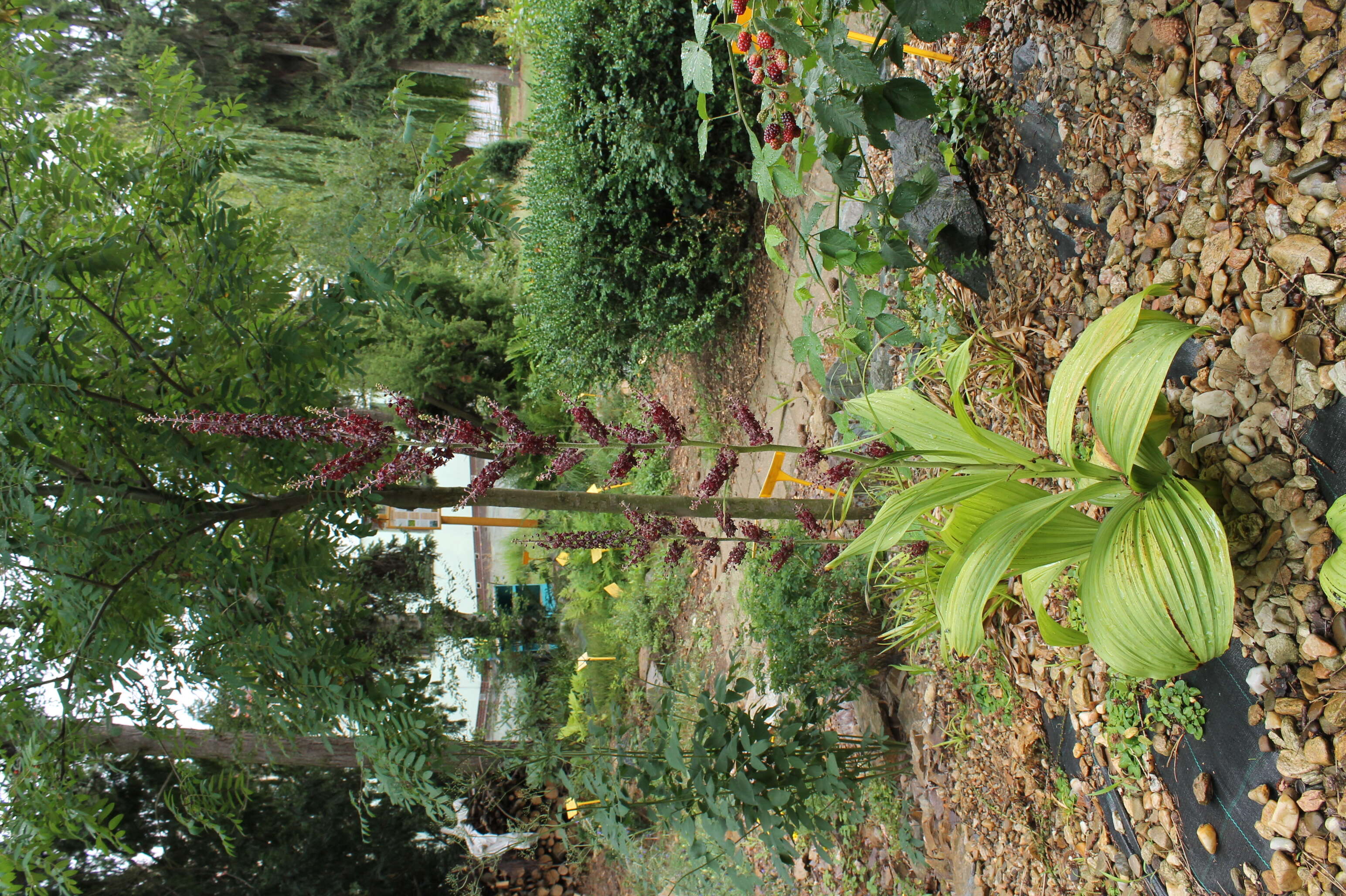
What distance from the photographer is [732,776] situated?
101 inches

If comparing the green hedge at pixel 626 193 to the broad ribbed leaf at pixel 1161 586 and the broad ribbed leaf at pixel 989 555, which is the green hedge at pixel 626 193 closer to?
the broad ribbed leaf at pixel 989 555

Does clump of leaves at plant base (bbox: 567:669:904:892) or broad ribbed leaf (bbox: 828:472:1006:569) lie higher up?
broad ribbed leaf (bbox: 828:472:1006:569)

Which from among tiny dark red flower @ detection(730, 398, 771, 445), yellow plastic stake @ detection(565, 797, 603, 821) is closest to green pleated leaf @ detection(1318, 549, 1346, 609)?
tiny dark red flower @ detection(730, 398, 771, 445)

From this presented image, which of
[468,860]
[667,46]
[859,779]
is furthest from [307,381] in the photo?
[468,860]

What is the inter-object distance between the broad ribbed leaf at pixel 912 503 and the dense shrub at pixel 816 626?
52.8 inches

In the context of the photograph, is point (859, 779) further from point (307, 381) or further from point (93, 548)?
point (93, 548)

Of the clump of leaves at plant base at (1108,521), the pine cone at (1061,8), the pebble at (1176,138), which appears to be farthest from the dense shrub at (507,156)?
the clump of leaves at plant base at (1108,521)

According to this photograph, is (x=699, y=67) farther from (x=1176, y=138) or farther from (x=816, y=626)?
(x=816, y=626)

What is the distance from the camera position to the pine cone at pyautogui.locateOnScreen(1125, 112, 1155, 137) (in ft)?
5.89

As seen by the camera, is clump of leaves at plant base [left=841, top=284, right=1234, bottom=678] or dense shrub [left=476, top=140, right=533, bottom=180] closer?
clump of leaves at plant base [left=841, top=284, right=1234, bottom=678]

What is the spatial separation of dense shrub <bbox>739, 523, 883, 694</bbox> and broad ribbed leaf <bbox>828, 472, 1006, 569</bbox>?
1.34 metres

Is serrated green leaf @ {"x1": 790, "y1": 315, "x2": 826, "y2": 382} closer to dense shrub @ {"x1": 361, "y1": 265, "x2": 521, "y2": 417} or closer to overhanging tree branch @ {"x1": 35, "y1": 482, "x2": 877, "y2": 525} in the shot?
overhanging tree branch @ {"x1": 35, "y1": 482, "x2": 877, "y2": 525}

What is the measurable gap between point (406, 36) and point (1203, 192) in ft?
36.7

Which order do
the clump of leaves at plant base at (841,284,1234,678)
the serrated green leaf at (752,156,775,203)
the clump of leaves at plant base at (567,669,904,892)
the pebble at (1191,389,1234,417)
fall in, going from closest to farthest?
the clump of leaves at plant base at (841,284,1234,678) < the pebble at (1191,389,1234,417) < the serrated green leaf at (752,156,775,203) < the clump of leaves at plant base at (567,669,904,892)
